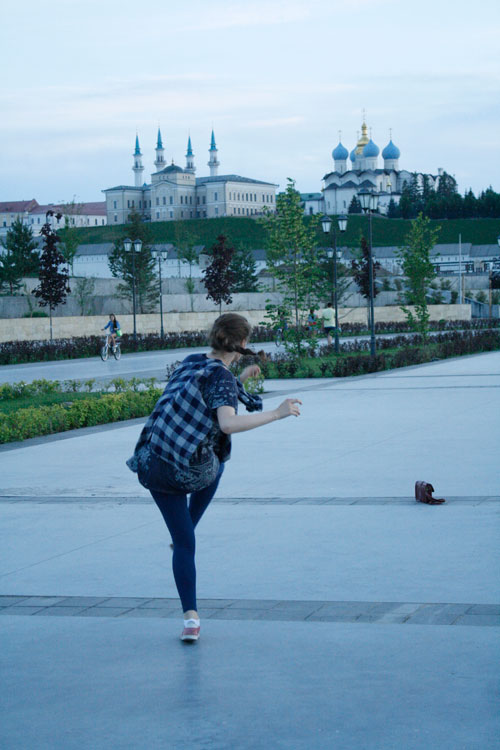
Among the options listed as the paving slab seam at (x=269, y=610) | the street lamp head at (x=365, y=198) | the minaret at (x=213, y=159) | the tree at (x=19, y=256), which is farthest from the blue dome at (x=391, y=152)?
the paving slab seam at (x=269, y=610)

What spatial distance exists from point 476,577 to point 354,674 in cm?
143

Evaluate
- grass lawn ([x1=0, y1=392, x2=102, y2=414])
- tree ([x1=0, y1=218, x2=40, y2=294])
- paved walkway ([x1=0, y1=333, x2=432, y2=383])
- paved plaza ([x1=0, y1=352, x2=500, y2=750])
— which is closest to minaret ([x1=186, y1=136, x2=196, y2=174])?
tree ([x1=0, y1=218, x2=40, y2=294])

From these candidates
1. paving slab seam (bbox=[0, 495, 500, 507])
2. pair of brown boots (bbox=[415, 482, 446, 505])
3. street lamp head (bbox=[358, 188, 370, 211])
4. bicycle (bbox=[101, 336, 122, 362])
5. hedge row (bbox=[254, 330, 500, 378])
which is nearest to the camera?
pair of brown boots (bbox=[415, 482, 446, 505])

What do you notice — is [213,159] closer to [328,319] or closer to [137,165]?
[137,165]

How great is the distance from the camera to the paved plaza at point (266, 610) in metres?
3.21

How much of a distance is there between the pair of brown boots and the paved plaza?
0.38ft

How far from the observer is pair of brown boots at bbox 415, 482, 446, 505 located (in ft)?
21.7

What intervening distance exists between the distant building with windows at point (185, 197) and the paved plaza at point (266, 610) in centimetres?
14031

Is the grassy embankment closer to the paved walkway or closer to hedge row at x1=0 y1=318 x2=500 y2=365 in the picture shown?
hedge row at x1=0 y1=318 x2=500 y2=365

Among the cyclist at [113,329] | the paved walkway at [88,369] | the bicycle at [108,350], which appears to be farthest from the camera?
the cyclist at [113,329]

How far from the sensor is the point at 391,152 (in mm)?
158375

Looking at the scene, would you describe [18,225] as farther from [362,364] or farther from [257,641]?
[257,641]

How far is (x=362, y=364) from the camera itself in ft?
66.5

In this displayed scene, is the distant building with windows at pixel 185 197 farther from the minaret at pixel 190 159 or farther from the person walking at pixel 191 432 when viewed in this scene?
the person walking at pixel 191 432
